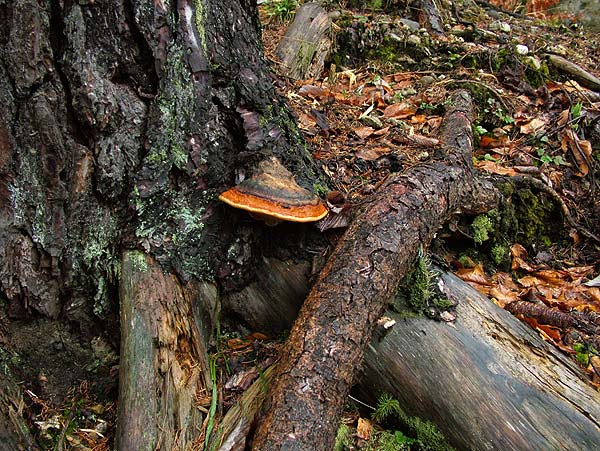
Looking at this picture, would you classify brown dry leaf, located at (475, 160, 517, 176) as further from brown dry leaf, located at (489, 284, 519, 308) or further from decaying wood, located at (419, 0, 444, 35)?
decaying wood, located at (419, 0, 444, 35)

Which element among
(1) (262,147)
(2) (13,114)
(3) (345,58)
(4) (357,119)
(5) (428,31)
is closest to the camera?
(2) (13,114)

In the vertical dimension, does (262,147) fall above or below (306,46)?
below

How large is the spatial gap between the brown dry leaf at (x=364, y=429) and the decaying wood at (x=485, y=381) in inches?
6.3

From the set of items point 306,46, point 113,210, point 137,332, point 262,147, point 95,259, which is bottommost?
point 137,332

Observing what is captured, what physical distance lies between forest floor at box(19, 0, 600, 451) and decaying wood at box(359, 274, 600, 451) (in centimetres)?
27

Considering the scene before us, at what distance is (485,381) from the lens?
97.1 inches

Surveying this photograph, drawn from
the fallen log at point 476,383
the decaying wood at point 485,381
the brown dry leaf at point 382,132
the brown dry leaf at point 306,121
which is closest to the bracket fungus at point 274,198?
the fallen log at point 476,383

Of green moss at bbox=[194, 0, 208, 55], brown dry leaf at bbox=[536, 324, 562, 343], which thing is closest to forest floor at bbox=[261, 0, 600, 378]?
brown dry leaf at bbox=[536, 324, 562, 343]

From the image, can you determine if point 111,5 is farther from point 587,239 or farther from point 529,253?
point 587,239

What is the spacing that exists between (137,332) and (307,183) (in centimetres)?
116

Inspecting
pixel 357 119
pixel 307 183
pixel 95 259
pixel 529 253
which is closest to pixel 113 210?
pixel 95 259

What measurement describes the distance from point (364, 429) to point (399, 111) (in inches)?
122

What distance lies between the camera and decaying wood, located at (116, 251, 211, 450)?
2.24 meters

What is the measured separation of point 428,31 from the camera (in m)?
6.51
